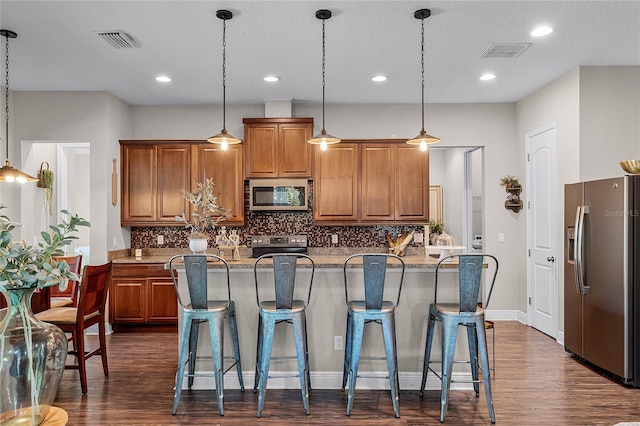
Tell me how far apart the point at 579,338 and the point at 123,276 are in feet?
16.4

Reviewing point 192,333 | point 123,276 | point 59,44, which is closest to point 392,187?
point 192,333

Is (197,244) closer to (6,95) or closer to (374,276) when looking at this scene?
(374,276)

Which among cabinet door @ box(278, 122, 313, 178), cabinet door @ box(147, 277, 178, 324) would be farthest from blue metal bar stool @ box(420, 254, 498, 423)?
cabinet door @ box(147, 277, 178, 324)

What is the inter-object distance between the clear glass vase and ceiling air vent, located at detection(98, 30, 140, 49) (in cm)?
289

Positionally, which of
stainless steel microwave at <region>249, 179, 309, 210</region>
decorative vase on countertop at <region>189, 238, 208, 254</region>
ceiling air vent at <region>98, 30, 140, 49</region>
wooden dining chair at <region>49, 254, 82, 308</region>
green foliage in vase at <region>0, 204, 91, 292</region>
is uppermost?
ceiling air vent at <region>98, 30, 140, 49</region>

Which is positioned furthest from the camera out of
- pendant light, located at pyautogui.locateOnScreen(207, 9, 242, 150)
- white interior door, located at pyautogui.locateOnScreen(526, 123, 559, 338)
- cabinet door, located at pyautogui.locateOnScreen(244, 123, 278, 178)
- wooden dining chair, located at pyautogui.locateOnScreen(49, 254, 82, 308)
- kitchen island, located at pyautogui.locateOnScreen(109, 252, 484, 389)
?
cabinet door, located at pyautogui.locateOnScreen(244, 123, 278, 178)

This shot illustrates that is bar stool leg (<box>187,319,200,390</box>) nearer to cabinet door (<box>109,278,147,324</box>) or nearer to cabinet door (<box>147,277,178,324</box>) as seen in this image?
cabinet door (<box>147,277,178,324</box>)

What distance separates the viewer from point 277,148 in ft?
17.8

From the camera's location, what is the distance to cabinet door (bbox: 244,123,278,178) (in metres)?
5.42

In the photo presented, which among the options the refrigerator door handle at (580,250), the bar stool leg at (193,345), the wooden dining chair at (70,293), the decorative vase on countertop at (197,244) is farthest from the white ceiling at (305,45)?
the bar stool leg at (193,345)

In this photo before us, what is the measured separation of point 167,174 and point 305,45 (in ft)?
9.03

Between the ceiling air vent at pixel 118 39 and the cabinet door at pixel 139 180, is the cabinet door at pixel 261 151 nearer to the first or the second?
the cabinet door at pixel 139 180

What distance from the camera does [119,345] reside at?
4758 millimetres

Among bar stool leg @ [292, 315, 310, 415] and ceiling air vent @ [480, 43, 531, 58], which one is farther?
ceiling air vent @ [480, 43, 531, 58]
